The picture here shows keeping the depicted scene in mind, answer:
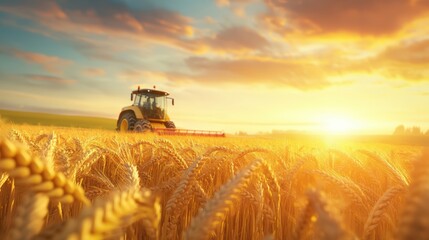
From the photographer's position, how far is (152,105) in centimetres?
2028

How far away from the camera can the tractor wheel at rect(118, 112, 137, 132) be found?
19859 mm

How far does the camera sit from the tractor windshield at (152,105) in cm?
2005

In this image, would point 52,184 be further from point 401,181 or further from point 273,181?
point 401,181

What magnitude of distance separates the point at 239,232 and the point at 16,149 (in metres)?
1.84

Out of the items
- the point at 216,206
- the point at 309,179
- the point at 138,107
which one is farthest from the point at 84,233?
the point at 138,107

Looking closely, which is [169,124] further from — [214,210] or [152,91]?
[214,210]

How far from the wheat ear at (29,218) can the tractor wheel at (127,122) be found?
19647 mm

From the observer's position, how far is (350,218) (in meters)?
2.10

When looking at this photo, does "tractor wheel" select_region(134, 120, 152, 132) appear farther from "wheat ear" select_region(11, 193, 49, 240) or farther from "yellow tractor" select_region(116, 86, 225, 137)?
"wheat ear" select_region(11, 193, 49, 240)

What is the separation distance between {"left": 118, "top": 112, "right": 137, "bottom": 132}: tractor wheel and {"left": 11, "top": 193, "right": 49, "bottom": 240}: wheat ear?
1965cm

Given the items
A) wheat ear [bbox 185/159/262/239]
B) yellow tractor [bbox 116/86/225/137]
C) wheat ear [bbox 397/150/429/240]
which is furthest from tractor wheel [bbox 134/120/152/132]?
wheat ear [bbox 397/150/429/240]

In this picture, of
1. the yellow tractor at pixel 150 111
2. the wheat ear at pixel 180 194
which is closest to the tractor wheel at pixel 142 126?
the yellow tractor at pixel 150 111

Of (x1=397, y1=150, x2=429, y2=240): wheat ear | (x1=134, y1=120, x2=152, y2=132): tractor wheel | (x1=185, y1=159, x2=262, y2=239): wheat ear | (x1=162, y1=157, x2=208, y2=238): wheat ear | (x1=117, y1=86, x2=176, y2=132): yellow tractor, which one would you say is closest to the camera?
(x1=397, y1=150, x2=429, y2=240): wheat ear

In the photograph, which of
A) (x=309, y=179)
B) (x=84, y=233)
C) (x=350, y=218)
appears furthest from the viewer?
(x=309, y=179)
